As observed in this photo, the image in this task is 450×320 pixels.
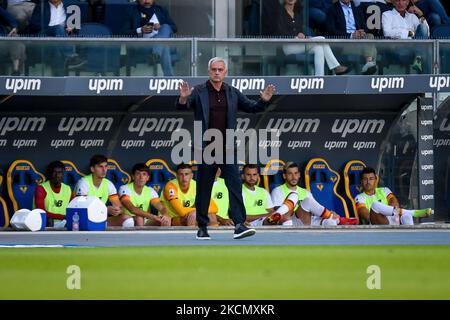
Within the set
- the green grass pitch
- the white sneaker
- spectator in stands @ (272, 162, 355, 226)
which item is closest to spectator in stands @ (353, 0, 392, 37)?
the white sneaker

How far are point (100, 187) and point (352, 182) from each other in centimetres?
363

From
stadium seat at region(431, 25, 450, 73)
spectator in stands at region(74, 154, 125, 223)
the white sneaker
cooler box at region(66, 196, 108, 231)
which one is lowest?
cooler box at region(66, 196, 108, 231)

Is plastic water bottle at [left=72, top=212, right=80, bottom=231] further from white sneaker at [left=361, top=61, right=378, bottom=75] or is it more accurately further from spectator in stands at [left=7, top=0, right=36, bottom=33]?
white sneaker at [left=361, top=61, right=378, bottom=75]

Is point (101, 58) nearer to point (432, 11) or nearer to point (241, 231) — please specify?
point (432, 11)

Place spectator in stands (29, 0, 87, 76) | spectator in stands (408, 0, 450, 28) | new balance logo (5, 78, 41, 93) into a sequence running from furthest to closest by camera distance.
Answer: spectator in stands (408, 0, 450, 28)
spectator in stands (29, 0, 87, 76)
new balance logo (5, 78, 41, 93)

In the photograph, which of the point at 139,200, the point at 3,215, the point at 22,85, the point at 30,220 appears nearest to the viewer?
the point at 30,220

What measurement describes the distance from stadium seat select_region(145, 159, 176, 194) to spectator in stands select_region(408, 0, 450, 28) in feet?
15.2

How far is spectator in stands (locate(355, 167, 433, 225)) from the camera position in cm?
1661

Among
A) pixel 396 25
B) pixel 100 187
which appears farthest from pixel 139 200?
pixel 396 25

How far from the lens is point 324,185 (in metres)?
17.4

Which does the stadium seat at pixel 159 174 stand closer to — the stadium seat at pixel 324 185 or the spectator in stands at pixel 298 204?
the spectator in stands at pixel 298 204

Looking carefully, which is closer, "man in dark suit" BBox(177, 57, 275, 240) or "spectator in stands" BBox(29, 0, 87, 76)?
"man in dark suit" BBox(177, 57, 275, 240)

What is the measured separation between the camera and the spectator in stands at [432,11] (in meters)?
19.1

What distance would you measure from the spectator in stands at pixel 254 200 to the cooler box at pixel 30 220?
2.71 metres
